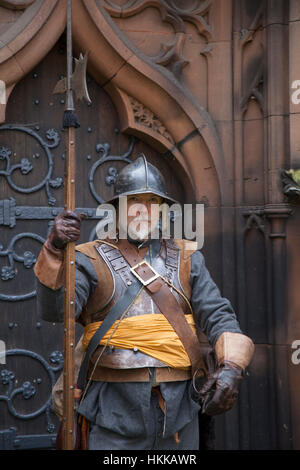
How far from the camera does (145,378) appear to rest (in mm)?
2811

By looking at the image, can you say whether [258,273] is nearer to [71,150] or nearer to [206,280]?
[206,280]

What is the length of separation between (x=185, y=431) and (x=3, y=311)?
1573 mm

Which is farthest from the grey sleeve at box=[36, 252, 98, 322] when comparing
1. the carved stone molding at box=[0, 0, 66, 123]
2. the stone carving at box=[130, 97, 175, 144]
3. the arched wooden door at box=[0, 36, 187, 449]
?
the stone carving at box=[130, 97, 175, 144]

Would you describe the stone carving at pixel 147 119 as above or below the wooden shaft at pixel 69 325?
above

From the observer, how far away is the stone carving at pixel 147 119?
425 centimetres

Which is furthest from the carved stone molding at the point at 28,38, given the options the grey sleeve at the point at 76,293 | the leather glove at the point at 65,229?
the leather glove at the point at 65,229

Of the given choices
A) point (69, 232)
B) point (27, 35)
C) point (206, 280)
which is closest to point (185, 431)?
point (206, 280)

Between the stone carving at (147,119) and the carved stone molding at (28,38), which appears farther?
the stone carving at (147,119)

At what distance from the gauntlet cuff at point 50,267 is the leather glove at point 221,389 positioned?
2.42ft

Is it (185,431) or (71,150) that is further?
(185,431)

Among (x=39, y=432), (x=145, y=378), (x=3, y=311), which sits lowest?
(x=39, y=432)

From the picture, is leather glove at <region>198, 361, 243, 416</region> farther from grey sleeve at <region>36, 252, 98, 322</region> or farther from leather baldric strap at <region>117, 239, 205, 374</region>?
grey sleeve at <region>36, 252, 98, 322</region>

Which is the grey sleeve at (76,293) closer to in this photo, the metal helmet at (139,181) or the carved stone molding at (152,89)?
the metal helmet at (139,181)

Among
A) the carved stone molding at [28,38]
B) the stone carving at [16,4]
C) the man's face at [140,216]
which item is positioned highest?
the stone carving at [16,4]
